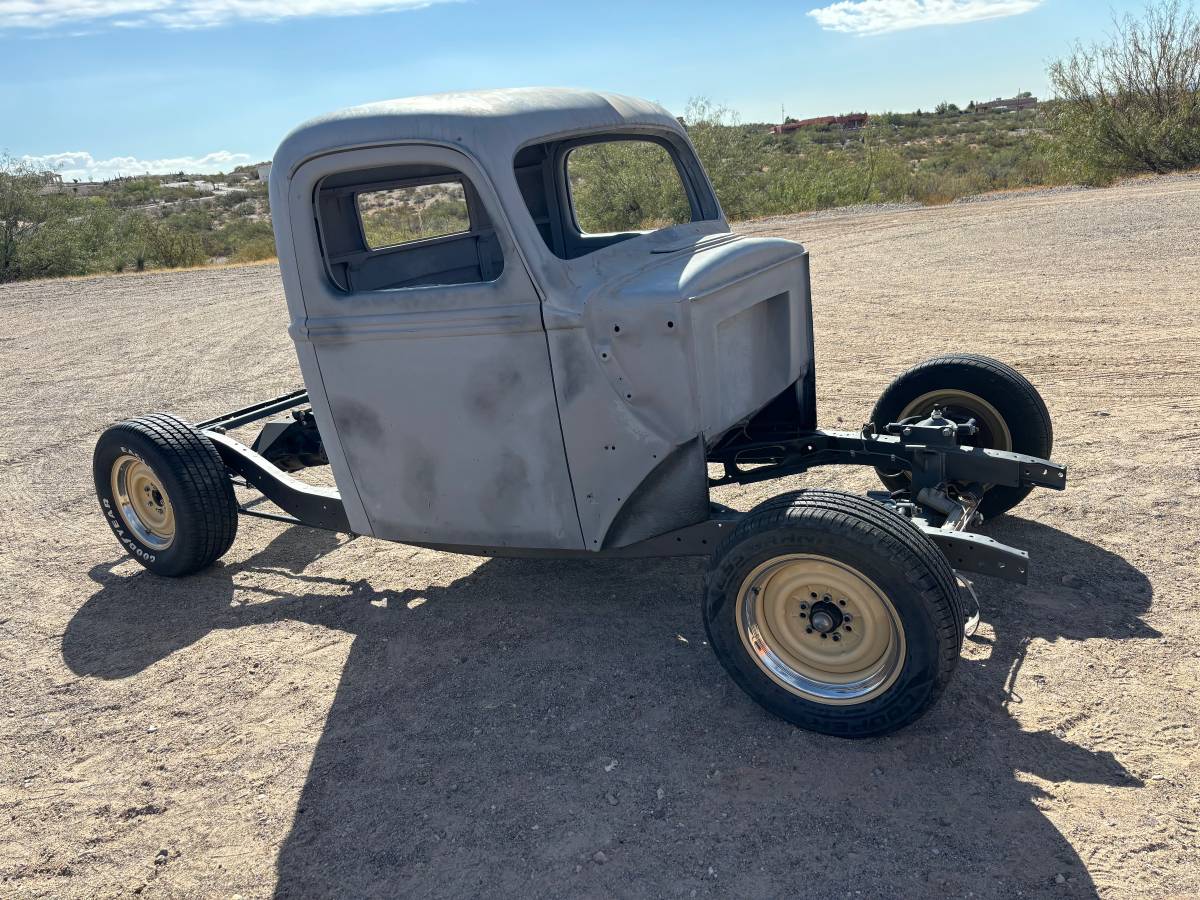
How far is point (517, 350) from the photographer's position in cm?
377

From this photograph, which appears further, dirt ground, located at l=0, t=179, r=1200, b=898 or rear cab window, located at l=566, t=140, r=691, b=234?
rear cab window, located at l=566, t=140, r=691, b=234

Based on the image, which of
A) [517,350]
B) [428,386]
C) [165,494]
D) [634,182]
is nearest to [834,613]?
[517,350]

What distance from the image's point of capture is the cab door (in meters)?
3.78

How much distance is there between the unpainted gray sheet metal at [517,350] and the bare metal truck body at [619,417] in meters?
0.01

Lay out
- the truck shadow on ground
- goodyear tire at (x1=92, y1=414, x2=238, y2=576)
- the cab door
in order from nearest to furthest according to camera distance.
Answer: the truck shadow on ground, the cab door, goodyear tire at (x1=92, y1=414, x2=238, y2=576)

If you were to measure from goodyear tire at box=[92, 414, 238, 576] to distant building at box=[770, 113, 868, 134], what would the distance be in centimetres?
5701

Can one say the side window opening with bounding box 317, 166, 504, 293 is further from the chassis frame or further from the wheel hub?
the wheel hub

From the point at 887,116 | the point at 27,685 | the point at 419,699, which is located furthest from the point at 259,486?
the point at 887,116

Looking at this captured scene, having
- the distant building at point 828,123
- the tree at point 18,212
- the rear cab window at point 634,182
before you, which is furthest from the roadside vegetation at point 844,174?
the distant building at point 828,123

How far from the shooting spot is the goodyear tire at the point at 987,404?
4.64 m

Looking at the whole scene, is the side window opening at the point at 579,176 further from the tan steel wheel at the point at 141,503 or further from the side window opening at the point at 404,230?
the tan steel wheel at the point at 141,503

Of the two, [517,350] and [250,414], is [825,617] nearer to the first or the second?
[517,350]

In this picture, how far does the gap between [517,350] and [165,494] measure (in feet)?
8.01

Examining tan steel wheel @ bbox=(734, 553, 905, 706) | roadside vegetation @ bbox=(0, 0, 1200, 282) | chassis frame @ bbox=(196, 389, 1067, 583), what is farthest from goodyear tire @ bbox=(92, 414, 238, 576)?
roadside vegetation @ bbox=(0, 0, 1200, 282)
